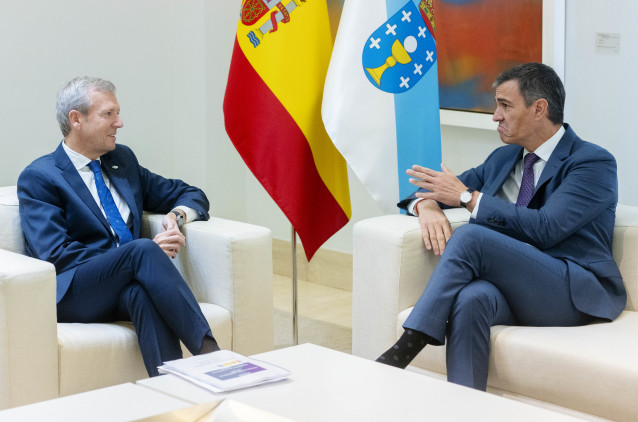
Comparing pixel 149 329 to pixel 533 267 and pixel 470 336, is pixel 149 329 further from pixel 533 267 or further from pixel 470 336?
pixel 533 267

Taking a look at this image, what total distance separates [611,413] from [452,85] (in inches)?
80.7

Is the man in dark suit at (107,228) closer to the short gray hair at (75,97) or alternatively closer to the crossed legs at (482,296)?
the short gray hair at (75,97)

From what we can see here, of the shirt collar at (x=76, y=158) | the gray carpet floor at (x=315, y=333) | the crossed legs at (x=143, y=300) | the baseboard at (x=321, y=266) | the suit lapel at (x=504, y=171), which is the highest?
the shirt collar at (x=76, y=158)

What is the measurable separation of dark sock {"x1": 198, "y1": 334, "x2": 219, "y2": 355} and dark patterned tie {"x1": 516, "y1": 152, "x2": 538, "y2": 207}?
3.86 feet

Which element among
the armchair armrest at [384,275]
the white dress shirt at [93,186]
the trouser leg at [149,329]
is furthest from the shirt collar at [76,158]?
the armchair armrest at [384,275]

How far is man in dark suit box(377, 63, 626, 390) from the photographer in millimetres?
2740

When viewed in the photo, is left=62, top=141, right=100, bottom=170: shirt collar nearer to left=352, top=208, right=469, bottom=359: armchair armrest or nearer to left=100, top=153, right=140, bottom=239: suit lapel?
left=100, top=153, right=140, bottom=239: suit lapel

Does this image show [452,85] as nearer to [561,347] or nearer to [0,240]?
[561,347]

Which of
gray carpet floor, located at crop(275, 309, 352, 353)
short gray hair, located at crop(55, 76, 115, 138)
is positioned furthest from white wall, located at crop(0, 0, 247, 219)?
gray carpet floor, located at crop(275, 309, 352, 353)

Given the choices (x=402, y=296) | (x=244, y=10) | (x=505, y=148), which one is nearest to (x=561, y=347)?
(x=402, y=296)

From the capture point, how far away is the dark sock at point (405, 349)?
8.87ft

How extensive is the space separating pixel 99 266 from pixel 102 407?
3.90 ft

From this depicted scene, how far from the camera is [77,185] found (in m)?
3.22

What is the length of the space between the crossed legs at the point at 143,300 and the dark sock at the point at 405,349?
0.59 metres
